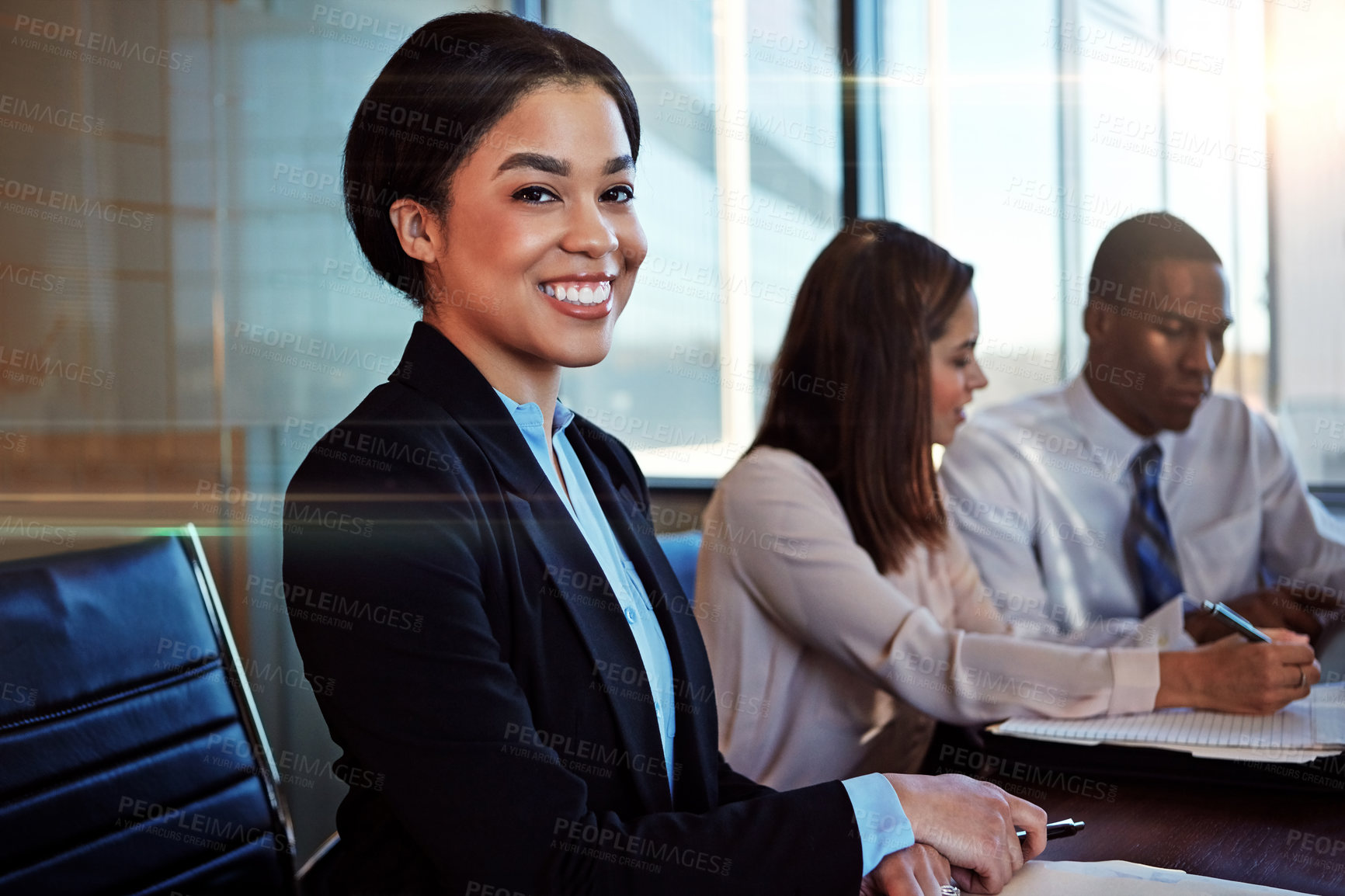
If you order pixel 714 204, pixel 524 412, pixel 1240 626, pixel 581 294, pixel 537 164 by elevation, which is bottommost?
pixel 1240 626

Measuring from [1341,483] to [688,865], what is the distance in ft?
8.19

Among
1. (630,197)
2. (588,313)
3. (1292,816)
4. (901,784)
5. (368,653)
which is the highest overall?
(630,197)

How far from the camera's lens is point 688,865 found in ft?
2.44

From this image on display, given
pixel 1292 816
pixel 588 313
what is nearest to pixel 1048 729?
pixel 1292 816

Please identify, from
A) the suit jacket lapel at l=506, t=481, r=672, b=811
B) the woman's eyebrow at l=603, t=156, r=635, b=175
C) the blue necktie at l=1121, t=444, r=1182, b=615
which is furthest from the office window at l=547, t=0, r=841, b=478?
the suit jacket lapel at l=506, t=481, r=672, b=811

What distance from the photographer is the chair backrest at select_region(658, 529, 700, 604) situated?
1.91 metres

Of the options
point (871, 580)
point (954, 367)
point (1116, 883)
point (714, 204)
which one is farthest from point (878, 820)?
point (714, 204)

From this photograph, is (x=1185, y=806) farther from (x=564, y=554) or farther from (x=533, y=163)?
(x=533, y=163)

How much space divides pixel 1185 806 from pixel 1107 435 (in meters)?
1.37

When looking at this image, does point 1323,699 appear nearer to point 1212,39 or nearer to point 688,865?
point 688,865

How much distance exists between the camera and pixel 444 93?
2.92 feet

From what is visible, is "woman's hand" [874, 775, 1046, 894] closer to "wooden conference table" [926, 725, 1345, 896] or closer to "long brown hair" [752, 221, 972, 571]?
"wooden conference table" [926, 725, 1345, 896]

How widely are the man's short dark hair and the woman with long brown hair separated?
0.70m

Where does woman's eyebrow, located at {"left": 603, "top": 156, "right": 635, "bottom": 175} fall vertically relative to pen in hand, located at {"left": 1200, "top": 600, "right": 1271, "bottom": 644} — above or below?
above
